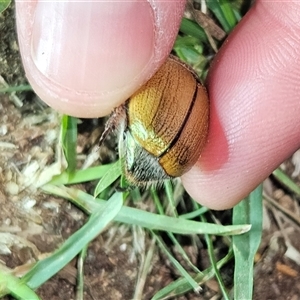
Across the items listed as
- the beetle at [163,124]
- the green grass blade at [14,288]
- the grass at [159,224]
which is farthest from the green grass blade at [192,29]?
the green grass blade at [14,288]

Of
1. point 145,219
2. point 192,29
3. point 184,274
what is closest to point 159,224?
point 145,219

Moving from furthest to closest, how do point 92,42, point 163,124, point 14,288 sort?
1. point 14,288
2. point 163,124
3. point 92,42

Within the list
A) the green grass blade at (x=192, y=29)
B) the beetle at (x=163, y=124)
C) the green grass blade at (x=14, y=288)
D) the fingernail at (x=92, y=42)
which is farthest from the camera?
the green grass blade at (x=192, y=29)

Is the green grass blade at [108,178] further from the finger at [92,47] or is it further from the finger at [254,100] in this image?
the finger at [92,47]

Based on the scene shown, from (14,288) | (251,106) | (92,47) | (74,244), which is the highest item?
(92,47)

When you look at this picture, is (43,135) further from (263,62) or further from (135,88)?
(263,62)

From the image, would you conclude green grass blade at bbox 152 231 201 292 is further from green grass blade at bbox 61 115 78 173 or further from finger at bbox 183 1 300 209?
green grass blade at bbox 61 115 78 173

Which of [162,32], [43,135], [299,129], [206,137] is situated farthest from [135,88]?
[299,129]

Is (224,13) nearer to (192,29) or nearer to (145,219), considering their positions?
(192,29)
